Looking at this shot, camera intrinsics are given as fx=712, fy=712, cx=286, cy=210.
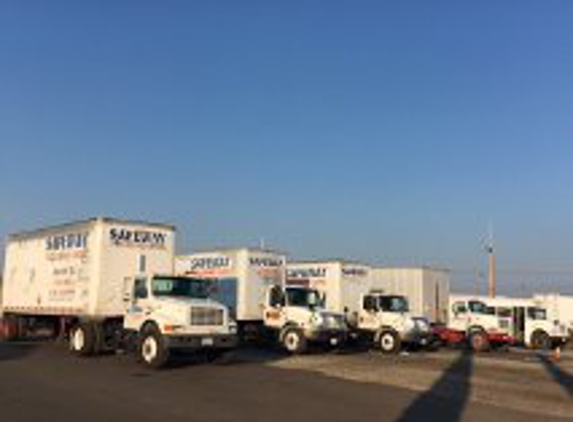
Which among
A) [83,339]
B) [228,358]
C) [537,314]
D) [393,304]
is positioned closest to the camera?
[83,339]

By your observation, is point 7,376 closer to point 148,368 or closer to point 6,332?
point 148,368

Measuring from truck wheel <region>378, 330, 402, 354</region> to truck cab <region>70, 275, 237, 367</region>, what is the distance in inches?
359

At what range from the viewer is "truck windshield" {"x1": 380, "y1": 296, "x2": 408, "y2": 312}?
2731cm

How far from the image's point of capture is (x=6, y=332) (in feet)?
83.7

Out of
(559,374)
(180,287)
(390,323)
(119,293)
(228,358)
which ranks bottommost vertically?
(559,374)

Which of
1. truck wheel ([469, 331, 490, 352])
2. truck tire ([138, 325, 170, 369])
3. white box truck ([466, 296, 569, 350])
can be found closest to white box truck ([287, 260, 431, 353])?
truck wheel ([469, 331, 490, 352])

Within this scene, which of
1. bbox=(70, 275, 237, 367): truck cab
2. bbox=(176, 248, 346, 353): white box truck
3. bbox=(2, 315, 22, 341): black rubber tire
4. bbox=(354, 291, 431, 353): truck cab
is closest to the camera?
bbox=(70, 275, 237, 367): truck cab

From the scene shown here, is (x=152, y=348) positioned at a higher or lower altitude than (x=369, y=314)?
→ lower

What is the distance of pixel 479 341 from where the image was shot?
103 feet

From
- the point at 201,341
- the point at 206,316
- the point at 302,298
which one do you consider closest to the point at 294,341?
the point at 302,298

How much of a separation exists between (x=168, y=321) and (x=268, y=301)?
7.44 meters

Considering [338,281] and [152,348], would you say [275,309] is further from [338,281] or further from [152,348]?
[152,348]

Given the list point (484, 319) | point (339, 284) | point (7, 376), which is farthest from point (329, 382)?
point (484, 319)

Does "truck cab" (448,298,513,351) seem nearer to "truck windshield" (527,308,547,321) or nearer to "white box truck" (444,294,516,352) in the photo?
"white box truck" (444,294,516,352)
